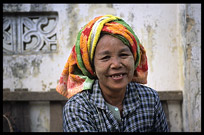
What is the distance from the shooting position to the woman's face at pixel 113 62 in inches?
60.3

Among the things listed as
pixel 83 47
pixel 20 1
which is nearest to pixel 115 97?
pixel 83 47

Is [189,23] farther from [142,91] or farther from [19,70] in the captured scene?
[19,70]

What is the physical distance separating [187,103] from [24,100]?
2478 mm

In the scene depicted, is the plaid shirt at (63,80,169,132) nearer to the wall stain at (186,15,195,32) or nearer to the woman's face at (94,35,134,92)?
the woman's face at (94,35,134,92)

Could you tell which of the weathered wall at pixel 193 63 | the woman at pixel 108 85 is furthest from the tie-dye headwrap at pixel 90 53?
the weathered wall at pixel 193 63

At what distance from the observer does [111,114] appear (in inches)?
63.6

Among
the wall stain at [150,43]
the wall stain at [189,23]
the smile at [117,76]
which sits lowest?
the smile at [117,76]

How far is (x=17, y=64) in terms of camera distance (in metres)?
3.47

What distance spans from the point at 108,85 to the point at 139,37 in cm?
200

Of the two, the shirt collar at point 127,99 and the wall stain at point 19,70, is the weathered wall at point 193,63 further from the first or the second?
the wall stain at point 19,70

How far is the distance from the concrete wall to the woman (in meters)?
1.61

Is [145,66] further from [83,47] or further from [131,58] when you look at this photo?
[83,47]

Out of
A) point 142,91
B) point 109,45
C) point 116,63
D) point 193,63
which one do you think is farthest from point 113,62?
point 193,63

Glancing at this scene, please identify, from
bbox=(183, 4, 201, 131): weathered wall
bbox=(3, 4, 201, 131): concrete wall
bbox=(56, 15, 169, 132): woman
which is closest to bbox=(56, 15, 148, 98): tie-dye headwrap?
bbox=(56, 15, 169, 132): woman
